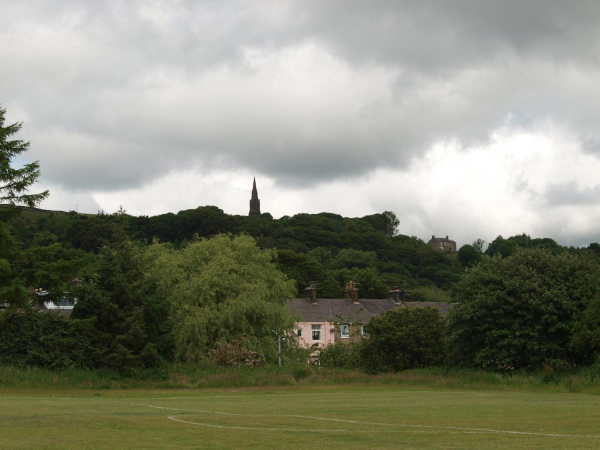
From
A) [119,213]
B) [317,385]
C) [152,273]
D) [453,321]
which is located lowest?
[317,385]

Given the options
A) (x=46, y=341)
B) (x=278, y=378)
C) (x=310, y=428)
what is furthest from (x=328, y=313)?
(x=310, y=428)

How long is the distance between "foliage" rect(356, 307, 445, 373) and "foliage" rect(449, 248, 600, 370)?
3332mm

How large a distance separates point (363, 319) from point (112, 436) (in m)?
76.7

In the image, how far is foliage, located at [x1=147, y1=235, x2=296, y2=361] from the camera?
5078 cm

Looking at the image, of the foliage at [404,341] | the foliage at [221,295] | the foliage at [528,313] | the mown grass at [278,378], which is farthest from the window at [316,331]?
the foliage at [528,313]

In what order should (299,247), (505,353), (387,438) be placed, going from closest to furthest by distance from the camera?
(387,438) < (505,353) < (299,247)

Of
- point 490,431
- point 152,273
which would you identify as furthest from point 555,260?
point 490,431

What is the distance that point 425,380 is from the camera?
147 ft

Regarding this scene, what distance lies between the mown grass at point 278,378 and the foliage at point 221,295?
3995mm

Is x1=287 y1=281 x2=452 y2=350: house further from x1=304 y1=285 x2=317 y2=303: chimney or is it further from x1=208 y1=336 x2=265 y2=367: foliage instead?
x1=208 y1=336 x2=265 y2=367: foliage

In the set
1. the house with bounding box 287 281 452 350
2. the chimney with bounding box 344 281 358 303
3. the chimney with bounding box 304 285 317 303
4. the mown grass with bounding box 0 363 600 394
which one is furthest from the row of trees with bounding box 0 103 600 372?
the chimney with bounding box 344 281 358 303

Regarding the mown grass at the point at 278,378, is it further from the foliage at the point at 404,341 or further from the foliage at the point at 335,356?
the foliage at the point at 335,356

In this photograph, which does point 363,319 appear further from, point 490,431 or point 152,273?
point 490,431

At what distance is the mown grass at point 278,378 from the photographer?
38500mm
